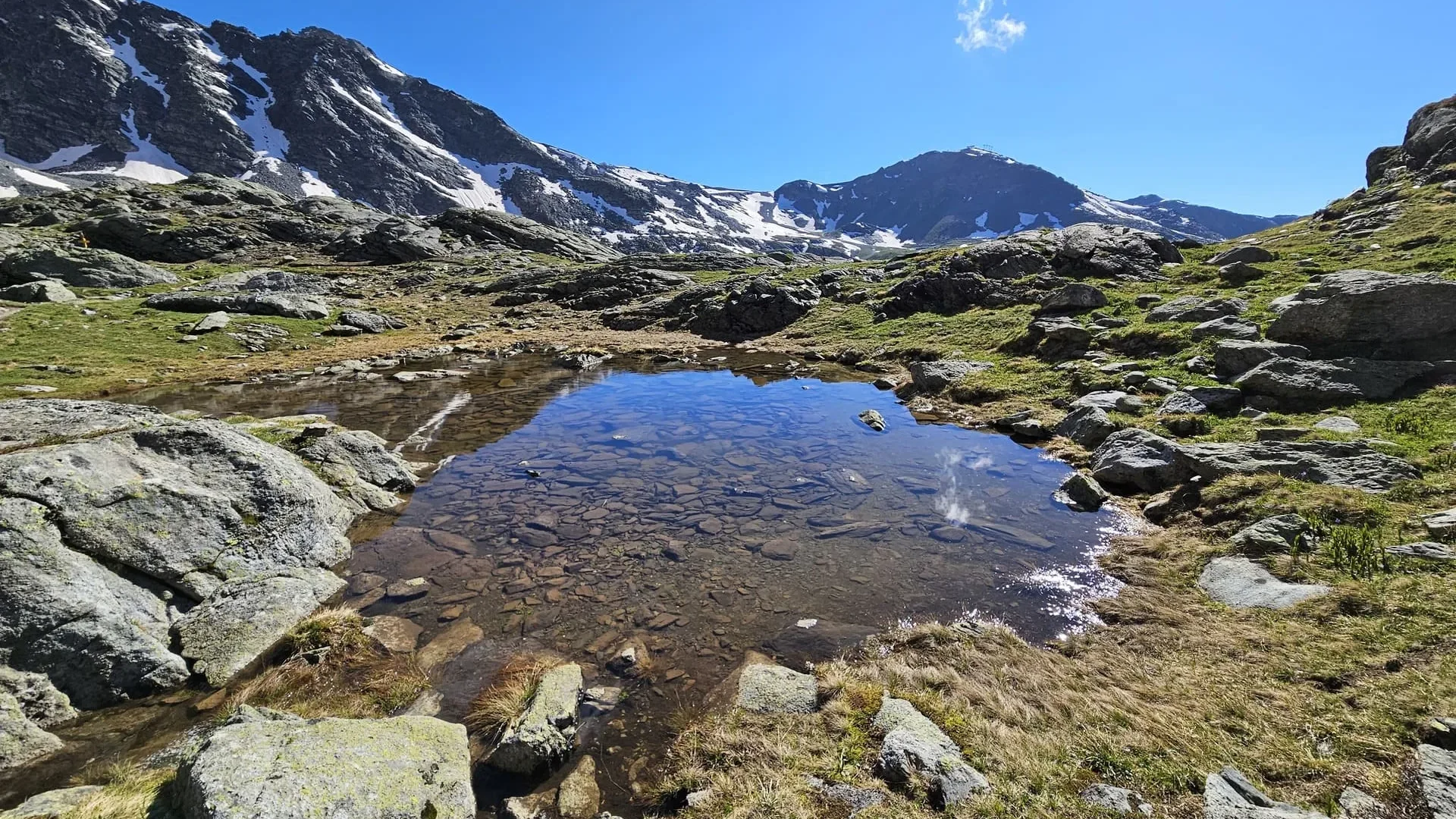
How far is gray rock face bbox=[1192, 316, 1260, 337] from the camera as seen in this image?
22547 mm

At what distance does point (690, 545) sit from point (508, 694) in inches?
223

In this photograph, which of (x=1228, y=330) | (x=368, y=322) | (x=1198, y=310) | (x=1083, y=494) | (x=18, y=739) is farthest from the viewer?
(x=368, y=322)

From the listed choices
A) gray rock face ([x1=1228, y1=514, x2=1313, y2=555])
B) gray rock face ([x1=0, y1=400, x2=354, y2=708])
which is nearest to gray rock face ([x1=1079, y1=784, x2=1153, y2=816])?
gray rock face ([x1=1228, y1=514, x2=1313, y2=555])

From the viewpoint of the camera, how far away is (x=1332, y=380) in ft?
53.8

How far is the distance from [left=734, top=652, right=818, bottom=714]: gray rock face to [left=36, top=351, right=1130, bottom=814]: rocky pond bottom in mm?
674

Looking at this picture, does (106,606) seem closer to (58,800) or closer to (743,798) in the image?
(58,800)

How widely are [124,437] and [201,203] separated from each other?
162200 millimetres

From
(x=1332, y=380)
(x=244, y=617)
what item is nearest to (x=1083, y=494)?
(x=1332, y=380)

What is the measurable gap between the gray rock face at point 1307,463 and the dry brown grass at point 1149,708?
13.3ft

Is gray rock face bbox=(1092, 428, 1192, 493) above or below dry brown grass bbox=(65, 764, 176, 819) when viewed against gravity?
above

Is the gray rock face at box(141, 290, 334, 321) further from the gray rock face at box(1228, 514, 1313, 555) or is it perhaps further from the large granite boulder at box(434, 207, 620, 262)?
the large granite boulder at box(434, 207, 620, 262)

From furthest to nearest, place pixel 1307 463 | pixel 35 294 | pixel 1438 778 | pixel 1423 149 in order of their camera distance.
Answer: pixel 1423 149, pixel 35 294, pixel 1307 463, pixel 1438 778

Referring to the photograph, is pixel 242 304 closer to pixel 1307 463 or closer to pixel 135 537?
pixel 135 537

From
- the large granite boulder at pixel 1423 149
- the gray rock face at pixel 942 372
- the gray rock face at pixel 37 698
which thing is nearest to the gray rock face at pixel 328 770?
the gray rock face at pixel 37 698
